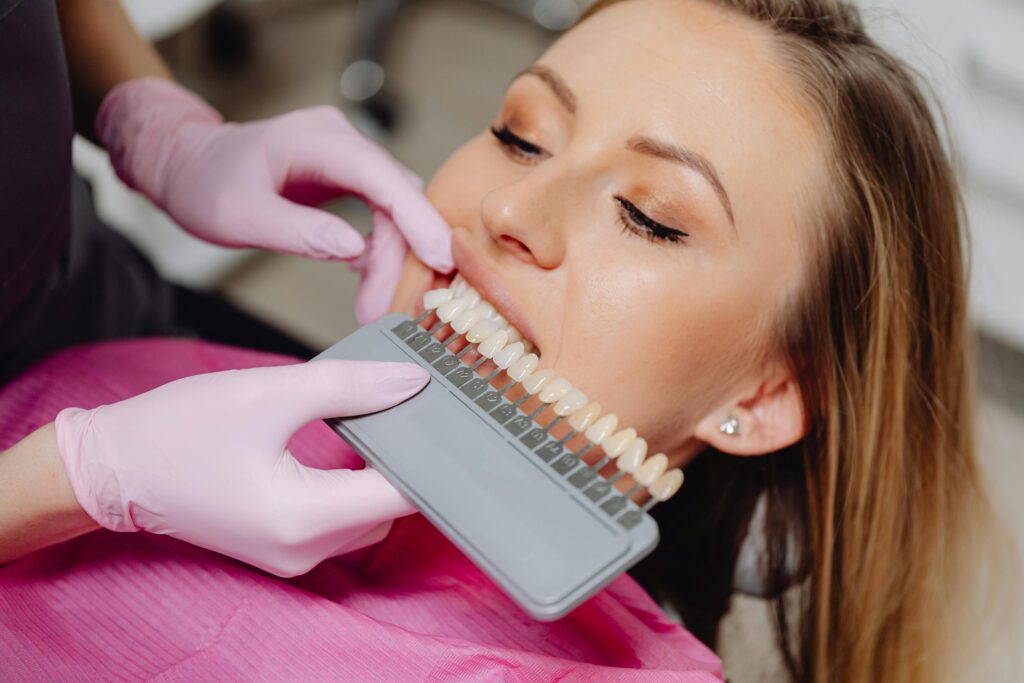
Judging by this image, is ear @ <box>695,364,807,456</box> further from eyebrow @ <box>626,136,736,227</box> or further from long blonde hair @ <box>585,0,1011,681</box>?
eyebrow @ <box>626,136,736,227</box>

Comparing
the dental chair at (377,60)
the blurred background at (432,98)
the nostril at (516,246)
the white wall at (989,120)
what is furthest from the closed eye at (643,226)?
the dental chair at (377,60)

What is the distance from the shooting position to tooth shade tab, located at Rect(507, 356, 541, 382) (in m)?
0.91

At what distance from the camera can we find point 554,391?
90cm

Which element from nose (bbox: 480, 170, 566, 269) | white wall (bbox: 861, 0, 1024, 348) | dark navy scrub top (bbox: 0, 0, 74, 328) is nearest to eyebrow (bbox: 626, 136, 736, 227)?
nose (bbox: 480, 170, 566, 269)

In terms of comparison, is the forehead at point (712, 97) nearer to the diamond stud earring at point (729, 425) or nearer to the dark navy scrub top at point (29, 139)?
the diamond stud earring at point (729, 425)

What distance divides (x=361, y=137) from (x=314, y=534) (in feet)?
1.85

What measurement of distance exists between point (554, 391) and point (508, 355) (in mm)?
57

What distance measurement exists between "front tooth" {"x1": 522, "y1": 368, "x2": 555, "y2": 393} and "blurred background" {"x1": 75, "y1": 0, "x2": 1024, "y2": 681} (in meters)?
0.69

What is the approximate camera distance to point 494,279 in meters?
0.99

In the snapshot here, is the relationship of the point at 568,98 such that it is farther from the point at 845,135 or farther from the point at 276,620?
the point at 276,620

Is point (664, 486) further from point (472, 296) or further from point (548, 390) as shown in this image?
point (472, 296)

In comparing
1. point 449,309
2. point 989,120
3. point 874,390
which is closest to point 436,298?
point 449,309

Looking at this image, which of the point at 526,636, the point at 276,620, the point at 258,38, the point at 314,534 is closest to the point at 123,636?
the point at 276,620

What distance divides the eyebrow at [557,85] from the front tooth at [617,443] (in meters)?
0.36
